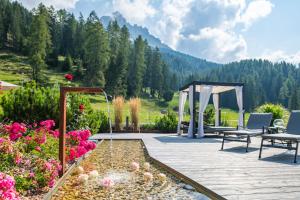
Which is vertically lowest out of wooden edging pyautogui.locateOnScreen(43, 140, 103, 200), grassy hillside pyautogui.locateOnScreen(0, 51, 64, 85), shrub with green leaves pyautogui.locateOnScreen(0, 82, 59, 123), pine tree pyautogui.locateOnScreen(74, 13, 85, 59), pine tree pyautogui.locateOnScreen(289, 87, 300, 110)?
wooden edging pyautogui.locateOnScreen(43, 140, 103, 200)

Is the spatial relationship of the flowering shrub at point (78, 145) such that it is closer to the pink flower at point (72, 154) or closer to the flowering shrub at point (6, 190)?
the pink flower at point (72, 154)

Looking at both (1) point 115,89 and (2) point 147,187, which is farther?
(1) point 115,89

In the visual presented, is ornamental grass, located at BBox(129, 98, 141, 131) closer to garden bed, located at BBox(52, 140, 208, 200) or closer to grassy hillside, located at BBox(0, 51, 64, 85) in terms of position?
garden bed, located at BBox(52, 140, 208, 200)

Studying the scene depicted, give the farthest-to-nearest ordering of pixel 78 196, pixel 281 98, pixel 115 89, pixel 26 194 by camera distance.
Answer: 1. pixel 281 98
2. pixel 115 89
3. pixel 78 196
4. pixel 26 194

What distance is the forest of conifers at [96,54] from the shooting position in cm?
4316

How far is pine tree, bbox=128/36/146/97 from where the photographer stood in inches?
1921

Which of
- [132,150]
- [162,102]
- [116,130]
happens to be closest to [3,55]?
[162,102]

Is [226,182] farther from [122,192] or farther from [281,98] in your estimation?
[281,98]

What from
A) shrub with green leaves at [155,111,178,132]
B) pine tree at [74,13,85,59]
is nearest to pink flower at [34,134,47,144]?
shrub with green leaves at [155,111,178,132]

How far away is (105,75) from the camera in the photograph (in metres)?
44.3

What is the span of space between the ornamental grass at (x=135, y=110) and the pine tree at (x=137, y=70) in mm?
34660

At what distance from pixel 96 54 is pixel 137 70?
8.18 m

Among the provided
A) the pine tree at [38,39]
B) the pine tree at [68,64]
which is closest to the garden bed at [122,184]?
the pine tree at [38,39]

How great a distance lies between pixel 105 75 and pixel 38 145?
131 ft
